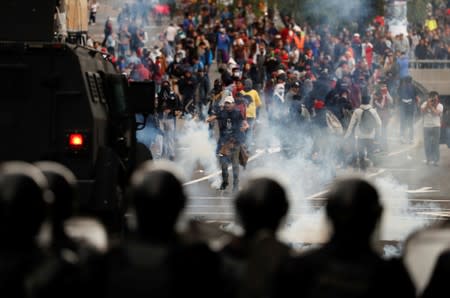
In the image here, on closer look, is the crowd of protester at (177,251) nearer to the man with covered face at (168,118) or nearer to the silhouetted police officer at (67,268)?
the silhouetted police officer at (67,268)

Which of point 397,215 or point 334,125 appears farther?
point 334,125

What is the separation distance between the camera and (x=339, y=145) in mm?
27312

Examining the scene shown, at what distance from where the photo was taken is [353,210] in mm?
5570

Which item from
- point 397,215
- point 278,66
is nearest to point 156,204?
point 397,215

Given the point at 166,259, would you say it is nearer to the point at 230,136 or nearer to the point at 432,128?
the point at 230,136

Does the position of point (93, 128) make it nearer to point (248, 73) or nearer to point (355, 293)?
point (355, 293)

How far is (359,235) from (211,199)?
1826 centimetres

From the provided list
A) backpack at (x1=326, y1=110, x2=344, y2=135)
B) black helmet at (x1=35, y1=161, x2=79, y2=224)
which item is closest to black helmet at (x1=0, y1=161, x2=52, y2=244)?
black helmet at (x1=35, y1=161, x2=79, y2=224)

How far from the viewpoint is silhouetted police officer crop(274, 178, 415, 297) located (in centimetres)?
550

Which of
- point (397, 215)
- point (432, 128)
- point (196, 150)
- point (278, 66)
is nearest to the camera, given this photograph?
point (397, 215)

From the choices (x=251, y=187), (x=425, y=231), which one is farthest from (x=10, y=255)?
(x=425, y=231)

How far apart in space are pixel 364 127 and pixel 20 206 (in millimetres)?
20813

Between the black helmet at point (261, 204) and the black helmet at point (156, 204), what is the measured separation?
1.43ft

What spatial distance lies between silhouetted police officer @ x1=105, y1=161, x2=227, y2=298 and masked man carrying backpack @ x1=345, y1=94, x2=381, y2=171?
20291mm
